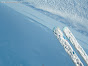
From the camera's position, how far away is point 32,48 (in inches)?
120

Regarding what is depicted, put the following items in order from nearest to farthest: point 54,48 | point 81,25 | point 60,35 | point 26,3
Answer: point 60,35 < point 54,48 < point 81,25 < point 26,3

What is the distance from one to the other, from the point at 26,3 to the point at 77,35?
225 cm

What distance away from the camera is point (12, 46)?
286 cm

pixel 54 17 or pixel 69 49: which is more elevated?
pixel 69 49

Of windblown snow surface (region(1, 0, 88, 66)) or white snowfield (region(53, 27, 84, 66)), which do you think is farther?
windblown snow surface (region(1, 0, 88, 66))

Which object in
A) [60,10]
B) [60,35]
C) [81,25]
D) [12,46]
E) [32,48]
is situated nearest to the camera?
[60,35]

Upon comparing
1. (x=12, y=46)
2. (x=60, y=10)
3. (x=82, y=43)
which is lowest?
(x=82, y=43)

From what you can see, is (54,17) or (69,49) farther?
(54,17)

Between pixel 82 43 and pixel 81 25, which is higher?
pixel 81 25

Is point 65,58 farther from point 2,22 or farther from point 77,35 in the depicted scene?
point 2,22

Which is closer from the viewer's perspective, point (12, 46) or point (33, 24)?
point (12, 46)

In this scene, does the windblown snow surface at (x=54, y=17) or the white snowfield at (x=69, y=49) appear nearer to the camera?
the white snowfield at (x=69, y=49)

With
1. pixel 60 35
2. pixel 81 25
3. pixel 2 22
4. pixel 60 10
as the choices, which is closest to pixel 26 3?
pixel 60 10

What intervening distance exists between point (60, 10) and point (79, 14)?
2.06ft
